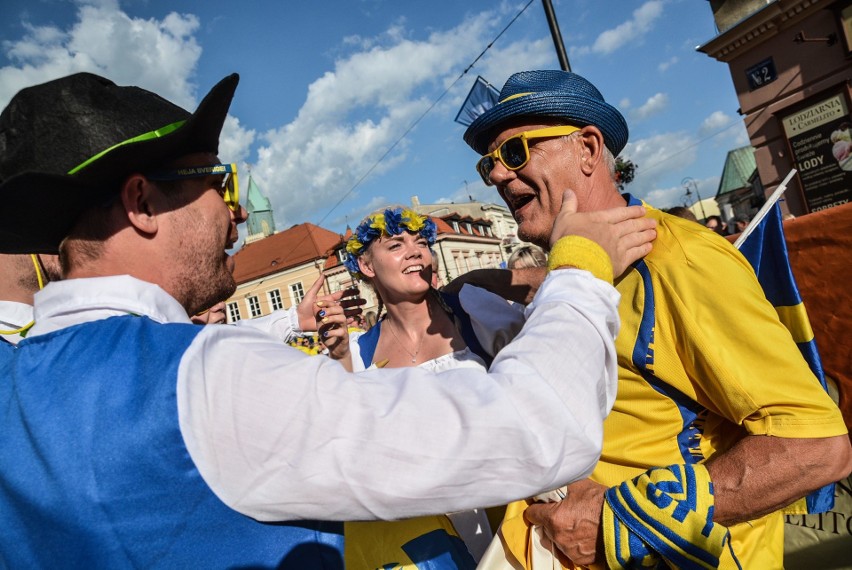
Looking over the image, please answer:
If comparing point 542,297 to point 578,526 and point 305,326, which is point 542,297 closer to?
point 578,526

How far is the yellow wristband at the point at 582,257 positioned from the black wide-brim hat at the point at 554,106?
3.12 feet

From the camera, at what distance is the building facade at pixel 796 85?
31.7ft

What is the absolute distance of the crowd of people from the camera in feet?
3.17

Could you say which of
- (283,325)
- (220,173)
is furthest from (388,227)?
(220,173)

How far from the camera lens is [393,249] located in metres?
3.54

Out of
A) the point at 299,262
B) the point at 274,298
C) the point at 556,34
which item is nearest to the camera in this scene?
the point at 556,34

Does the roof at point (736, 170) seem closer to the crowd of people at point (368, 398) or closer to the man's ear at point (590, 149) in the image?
the man's ear at point (590, 149)

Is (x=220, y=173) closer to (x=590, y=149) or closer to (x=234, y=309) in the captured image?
(x=590, y=149)

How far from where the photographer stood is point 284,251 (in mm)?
42750

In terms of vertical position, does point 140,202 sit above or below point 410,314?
above

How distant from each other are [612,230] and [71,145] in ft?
4.69

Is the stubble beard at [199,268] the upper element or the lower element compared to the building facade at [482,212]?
lower

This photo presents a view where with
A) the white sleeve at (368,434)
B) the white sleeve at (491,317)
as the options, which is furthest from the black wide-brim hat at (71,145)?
the white sleeve at (491,317)

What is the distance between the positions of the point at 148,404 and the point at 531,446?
0.75 metres
